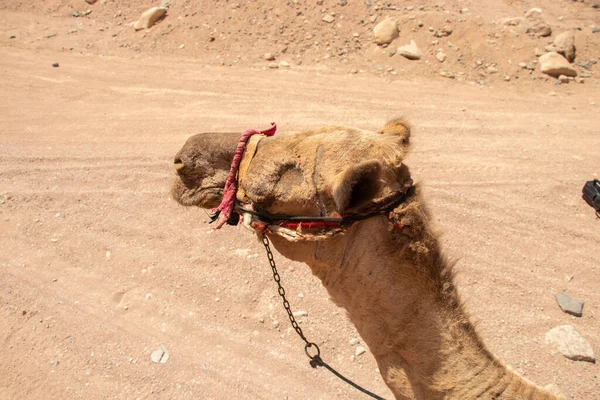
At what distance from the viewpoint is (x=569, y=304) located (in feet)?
17.4

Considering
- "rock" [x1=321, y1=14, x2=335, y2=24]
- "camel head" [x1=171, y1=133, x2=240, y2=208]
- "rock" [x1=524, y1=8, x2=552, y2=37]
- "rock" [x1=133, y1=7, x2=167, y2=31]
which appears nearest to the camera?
"camel head" [x1=171, y1=133, x2=240, y2=208]

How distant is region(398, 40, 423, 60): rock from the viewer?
12.0 metres

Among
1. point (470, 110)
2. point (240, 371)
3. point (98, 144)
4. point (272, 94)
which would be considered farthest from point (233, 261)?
point (470, 110)

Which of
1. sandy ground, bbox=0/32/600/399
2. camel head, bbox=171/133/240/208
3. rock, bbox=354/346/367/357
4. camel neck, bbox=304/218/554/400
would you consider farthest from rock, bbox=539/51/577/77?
camel head, bbox=171/133/240/208

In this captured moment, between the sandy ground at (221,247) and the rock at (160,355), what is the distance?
0.06 m

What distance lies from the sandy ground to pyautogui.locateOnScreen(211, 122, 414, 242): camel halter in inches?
22.5

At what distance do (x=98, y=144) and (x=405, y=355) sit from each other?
783 centimetres

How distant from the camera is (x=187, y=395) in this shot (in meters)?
4.45

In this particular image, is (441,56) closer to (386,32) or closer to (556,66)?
(386,32)

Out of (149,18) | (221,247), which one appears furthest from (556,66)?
(149,18)

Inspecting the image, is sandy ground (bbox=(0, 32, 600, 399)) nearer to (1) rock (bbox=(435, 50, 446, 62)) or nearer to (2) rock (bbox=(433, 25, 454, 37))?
(1) rock (bbox=(435, 50, 446, 62))

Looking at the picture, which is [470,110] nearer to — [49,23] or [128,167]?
[128,167]

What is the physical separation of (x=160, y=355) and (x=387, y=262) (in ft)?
11.1

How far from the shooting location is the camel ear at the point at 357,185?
2.09 meters
